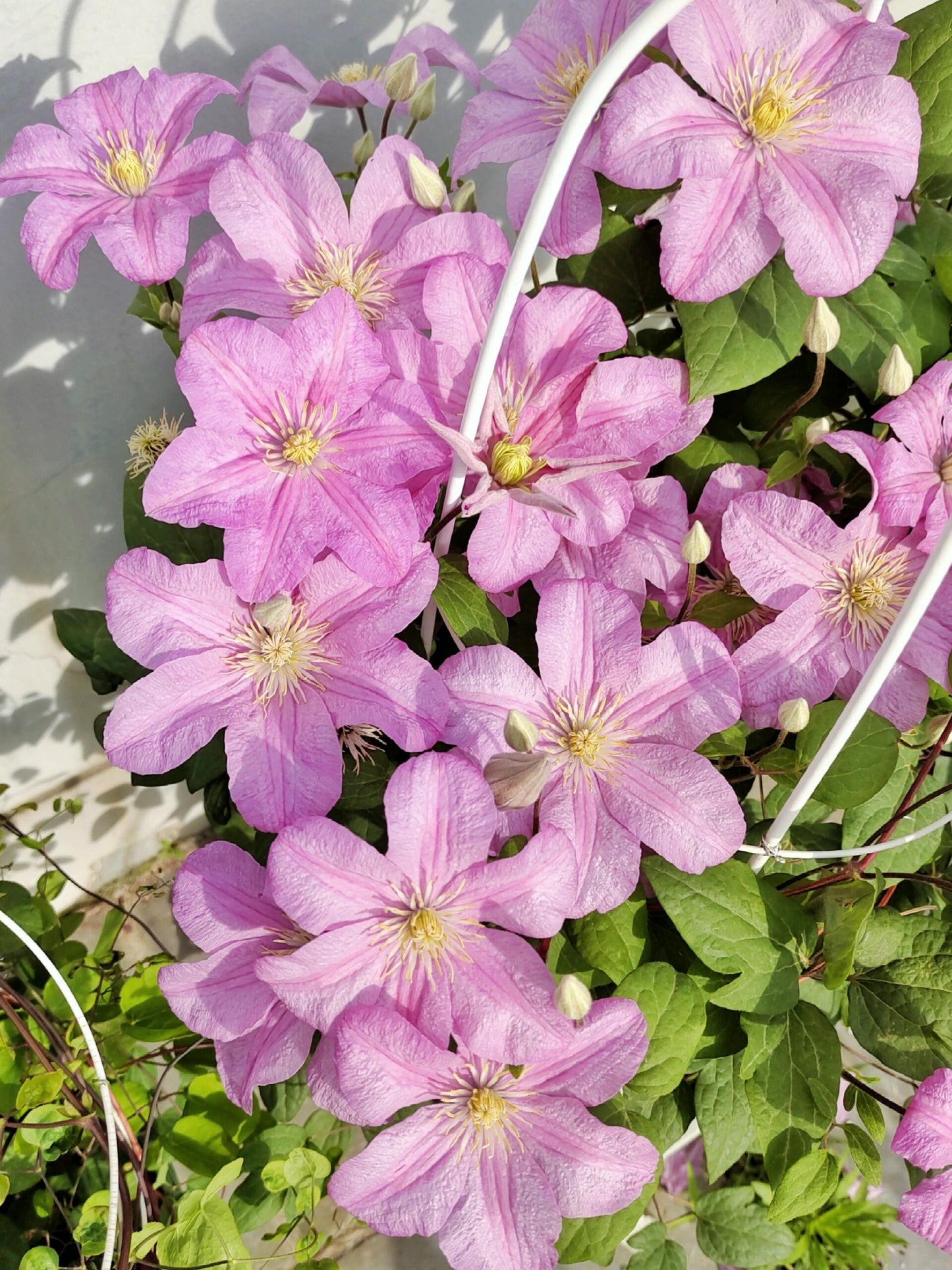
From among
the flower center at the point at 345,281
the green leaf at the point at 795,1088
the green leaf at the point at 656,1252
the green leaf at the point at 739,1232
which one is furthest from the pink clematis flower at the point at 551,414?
the green leaf at the point at 739,1232

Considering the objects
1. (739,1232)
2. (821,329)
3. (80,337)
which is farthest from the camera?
(739,1232)

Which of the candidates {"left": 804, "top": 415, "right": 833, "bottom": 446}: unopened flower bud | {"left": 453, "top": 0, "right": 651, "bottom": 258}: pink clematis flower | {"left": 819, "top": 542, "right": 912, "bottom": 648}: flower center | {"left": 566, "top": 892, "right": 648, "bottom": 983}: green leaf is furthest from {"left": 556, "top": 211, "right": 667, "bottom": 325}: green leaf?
{"left": 566, "top": 892, "right": 648, "bottom": 983}: green leaf

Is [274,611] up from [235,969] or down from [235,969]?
up

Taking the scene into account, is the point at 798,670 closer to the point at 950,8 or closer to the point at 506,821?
the point at 506,821

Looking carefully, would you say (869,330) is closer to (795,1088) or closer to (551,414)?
(551,414)

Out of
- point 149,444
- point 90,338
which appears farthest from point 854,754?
point 90,338

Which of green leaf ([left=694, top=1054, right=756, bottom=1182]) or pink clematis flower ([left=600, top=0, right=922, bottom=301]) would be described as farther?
green leaf ([left=694, top=1054, right=756, bottom=1182])

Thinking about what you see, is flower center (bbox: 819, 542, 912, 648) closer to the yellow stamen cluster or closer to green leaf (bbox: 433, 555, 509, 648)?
green leaf (bbox: 433, 555, 509, 648)

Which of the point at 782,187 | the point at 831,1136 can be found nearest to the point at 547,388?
the point at 782,187
